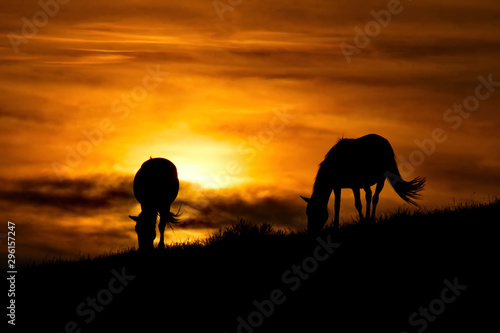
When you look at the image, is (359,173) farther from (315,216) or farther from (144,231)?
(144,231)

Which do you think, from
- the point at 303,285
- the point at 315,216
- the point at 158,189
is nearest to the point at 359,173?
the point at 315,216

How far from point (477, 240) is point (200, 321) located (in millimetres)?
5035

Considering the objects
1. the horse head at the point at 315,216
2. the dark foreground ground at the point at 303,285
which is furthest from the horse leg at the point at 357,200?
the dark foreground ground at the point at 303,285

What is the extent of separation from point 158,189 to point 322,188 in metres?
4.13

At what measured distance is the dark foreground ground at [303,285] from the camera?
32.5 ft

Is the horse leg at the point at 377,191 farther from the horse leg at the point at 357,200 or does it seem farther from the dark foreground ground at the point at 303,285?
the dark foreground ground at the point at 303,285

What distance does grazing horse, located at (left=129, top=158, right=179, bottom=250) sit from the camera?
1673 cm

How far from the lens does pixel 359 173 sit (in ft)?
54.5

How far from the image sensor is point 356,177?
16656 mm

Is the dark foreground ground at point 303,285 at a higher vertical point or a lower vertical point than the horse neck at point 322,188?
lower

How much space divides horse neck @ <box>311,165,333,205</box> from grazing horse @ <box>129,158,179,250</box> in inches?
141

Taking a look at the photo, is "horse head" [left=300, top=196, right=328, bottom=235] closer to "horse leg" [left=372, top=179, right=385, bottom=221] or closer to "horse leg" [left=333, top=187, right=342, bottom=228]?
"horse leg" [left=333, top=187, right=342, bottom=228]

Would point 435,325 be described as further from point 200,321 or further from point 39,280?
point 39,280

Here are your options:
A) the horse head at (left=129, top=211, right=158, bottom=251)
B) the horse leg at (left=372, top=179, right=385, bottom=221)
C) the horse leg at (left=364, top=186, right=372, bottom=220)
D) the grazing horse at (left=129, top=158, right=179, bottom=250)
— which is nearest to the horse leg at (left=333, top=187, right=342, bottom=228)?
the horse leg at (left=364, top=186, right=372, bottom=220)
